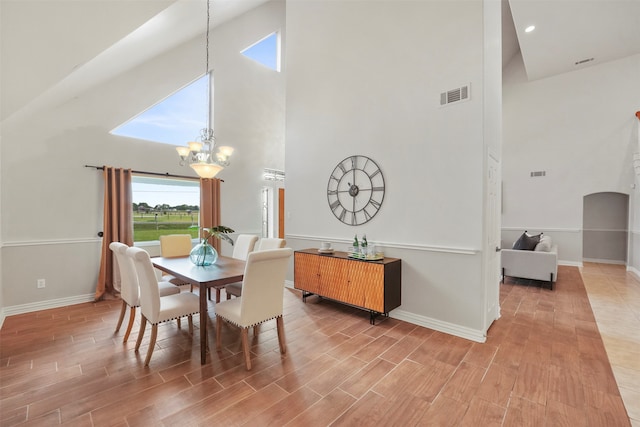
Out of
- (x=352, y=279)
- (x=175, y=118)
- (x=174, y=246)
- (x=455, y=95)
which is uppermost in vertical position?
(x=175, y=118)

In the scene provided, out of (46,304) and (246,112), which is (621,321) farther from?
(46,304)

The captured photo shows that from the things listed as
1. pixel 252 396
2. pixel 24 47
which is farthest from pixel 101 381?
pixel 24 47

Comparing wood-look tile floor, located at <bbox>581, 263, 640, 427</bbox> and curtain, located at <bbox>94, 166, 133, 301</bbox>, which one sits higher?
curtain, located at <bbox>94, 166, 133, 301</bbox>

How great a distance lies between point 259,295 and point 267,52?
20.2 ft

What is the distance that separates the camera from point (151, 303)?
2328 millimetres

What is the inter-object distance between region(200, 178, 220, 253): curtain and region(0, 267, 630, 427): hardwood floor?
225 centimetres

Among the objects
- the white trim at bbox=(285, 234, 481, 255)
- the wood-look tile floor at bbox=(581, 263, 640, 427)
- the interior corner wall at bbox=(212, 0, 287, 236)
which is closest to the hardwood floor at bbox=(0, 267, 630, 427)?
the wood-look tile floor at bbox=(581, 263, 640, 427)

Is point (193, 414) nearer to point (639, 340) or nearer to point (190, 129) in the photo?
point (639, 340)

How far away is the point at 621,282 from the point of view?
5.06 meters

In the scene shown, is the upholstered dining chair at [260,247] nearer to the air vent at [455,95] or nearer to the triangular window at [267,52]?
the air vent at [455,95]

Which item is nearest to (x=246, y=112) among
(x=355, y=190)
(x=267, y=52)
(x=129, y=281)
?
(x=267, y=52)

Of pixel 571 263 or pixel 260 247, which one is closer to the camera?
pixel 260 247

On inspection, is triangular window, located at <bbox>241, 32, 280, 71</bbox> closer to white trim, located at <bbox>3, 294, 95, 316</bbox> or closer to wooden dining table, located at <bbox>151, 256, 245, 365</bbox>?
wooden dining table, located at <bbox>151, 256, 245, 365</bbox>

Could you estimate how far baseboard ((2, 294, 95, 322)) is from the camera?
136 inches
